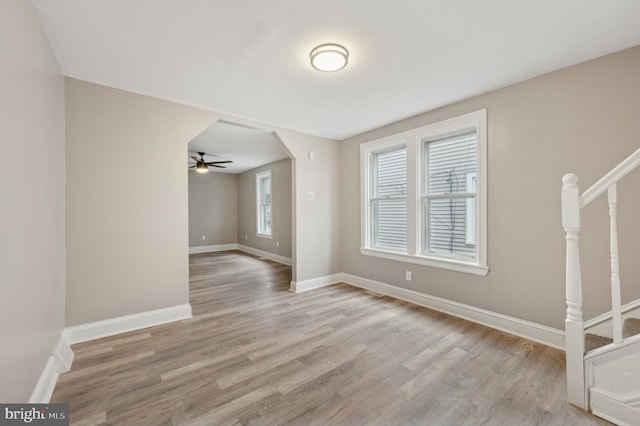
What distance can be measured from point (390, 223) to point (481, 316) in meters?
1.64

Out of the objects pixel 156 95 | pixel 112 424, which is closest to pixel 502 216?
pixel 112 424

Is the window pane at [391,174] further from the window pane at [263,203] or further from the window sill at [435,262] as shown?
the window pane at [263,203]

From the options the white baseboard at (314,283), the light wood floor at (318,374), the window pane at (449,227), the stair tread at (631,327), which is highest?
the window pane at (449,227)

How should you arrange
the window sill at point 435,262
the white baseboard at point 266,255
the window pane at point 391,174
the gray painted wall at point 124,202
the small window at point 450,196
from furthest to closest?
the white baseboard at point 266,255 → the window pane at point 391,174 → the small window at point 450,196 → the window sill at point 435,262 → the gray painted wall at point 124,202

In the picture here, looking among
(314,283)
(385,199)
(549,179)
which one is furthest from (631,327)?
(314,283)

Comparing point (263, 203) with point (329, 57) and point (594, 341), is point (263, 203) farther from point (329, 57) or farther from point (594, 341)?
point (594, 341)

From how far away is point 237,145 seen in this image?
16.7ft

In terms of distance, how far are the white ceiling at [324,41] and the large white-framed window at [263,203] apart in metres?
4.52

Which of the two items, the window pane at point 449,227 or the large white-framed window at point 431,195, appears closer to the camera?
the large white-framed window at point 431,195

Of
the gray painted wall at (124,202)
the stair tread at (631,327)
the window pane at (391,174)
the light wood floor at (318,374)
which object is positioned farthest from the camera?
the window pane at (391,174)

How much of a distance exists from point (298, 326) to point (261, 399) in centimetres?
111

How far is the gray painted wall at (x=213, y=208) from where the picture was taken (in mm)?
7809
